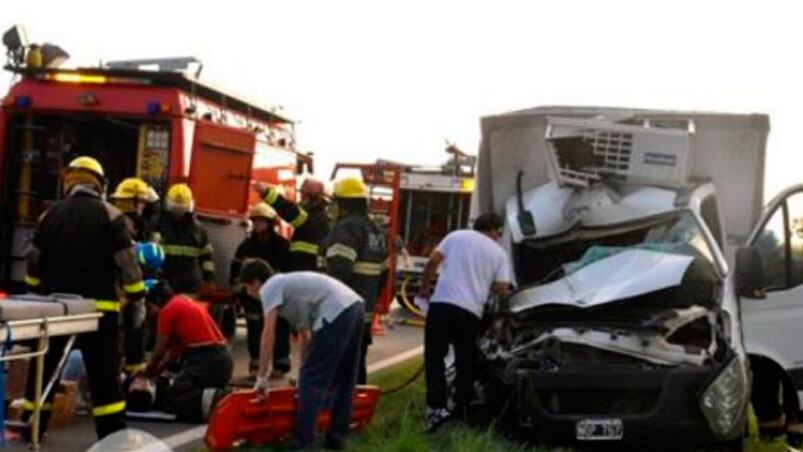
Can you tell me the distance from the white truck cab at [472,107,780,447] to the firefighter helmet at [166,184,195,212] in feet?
8.96

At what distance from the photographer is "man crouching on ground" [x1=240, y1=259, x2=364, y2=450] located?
674 cm

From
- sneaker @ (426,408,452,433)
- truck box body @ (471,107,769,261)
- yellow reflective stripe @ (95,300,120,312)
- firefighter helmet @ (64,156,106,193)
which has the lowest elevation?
sneaker @ (426,408,452,433)

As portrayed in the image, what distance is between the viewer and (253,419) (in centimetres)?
671

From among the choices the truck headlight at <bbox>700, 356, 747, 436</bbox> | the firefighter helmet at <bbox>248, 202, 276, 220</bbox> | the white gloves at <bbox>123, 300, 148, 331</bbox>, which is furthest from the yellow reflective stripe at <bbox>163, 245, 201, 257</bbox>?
the truck headlight at <bbox>700, 356, 747, 436</bbox>

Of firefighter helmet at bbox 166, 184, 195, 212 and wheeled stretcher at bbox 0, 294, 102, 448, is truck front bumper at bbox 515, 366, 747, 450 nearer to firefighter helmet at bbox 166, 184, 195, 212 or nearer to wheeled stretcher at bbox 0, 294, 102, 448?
wheeled stretcher at bbox 0, 294, 102, 448

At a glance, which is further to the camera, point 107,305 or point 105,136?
point 105,136

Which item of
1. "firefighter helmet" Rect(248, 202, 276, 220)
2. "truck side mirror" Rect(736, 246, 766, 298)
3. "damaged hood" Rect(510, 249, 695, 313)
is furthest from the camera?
"firefighter helmet" Rect(248, 202, 276, 220)

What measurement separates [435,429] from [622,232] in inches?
77.6

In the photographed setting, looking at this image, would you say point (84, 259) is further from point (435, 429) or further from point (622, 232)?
point (622, 232)

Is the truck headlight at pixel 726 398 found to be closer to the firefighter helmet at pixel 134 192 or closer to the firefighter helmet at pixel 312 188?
the firefighter helmet at pixel 312 188

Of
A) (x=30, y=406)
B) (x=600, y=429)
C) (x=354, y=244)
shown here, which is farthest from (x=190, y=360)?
(x=600, y=429)

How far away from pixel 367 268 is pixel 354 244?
22cm

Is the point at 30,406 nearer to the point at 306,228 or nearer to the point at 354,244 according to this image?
the point at 354,244

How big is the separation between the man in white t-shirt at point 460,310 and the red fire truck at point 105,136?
13.1ft
